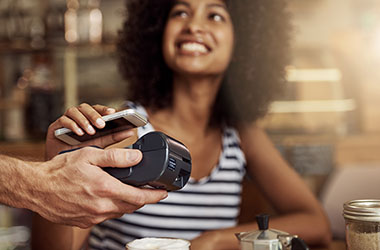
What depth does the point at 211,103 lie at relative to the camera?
1727 millimetres

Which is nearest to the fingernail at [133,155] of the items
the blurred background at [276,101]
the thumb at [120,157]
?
the thumb at [120,157]

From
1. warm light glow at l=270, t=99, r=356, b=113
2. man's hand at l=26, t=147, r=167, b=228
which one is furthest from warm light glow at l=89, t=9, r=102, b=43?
man's hand at l=26, t=147, r=167, b=228

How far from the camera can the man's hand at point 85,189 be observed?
78 centimetres

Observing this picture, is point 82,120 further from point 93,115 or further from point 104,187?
point 104,187

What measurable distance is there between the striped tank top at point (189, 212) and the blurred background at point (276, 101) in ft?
3.37

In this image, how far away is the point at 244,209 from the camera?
2100 mm

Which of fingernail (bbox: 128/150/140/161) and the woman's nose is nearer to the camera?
fingernail (bbox: 128/150/140/161)

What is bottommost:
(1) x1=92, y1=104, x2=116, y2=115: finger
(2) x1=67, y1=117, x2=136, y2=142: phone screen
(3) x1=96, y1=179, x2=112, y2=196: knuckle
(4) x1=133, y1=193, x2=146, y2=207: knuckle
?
(4) x1=133, y1=193, x2=146, y2=207: knuckle

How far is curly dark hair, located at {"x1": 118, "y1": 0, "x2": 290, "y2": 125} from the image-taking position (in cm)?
174

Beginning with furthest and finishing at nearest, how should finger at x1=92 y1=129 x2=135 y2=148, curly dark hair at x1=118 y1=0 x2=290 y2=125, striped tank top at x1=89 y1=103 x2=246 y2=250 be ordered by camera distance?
curly dark hair at x1=118 y1=0 x2=290 y2=125, striped tank top at x1=89 y1=103 x2=246 y2=250, finger at x1=92 y1=129 x2=135 y2=148

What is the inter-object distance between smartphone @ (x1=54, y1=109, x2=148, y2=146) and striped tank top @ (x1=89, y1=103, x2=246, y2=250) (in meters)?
0.48

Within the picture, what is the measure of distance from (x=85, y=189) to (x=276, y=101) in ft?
7.29

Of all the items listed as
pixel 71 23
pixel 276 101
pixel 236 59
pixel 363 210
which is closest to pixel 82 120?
pixel 363 210

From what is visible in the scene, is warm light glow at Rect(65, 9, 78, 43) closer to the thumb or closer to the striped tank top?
the striped tank top
